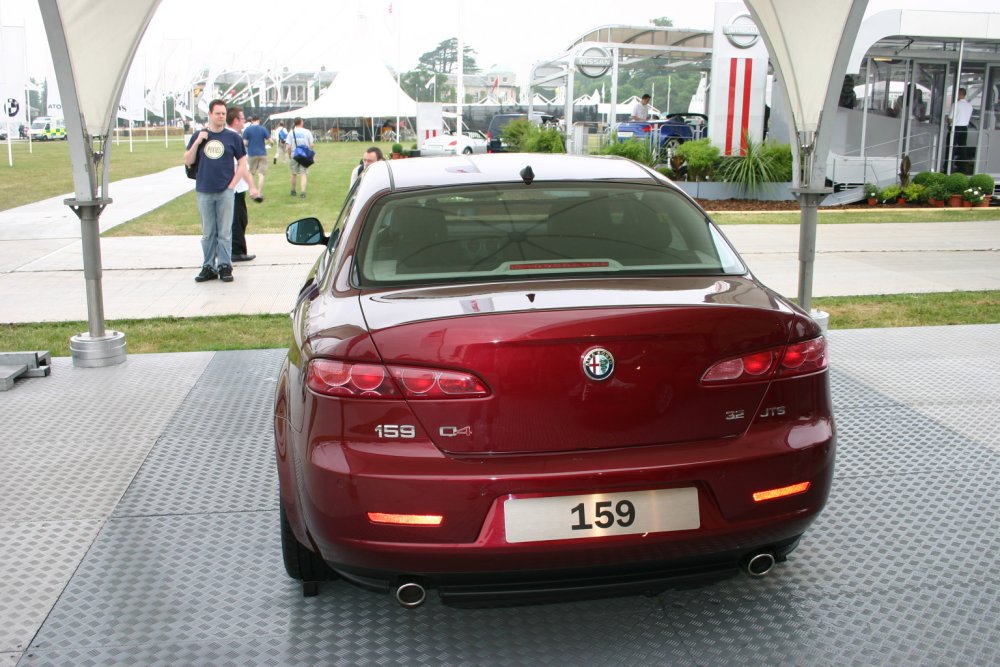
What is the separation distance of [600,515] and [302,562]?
1.19 meters

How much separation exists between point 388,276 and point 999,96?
68.3ft

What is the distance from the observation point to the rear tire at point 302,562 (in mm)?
3262

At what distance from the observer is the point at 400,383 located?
2.59 metres

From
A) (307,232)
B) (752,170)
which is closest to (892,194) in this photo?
(752,170)

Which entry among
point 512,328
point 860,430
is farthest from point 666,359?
point 860,430

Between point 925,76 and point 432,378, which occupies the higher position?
point 925,76

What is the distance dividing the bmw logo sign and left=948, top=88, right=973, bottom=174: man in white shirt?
19.7 meters

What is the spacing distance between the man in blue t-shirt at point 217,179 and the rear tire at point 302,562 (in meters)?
6.71

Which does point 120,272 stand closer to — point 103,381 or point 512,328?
point 103,381

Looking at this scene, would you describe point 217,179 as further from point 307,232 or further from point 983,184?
point 983,184

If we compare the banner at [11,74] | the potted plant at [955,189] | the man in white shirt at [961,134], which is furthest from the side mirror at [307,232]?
the banner at [11,74]

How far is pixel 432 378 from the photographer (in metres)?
2.58

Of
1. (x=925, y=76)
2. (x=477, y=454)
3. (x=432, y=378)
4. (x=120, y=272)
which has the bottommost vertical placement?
(x=120, y=272)

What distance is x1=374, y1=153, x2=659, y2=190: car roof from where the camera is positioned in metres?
3.70
